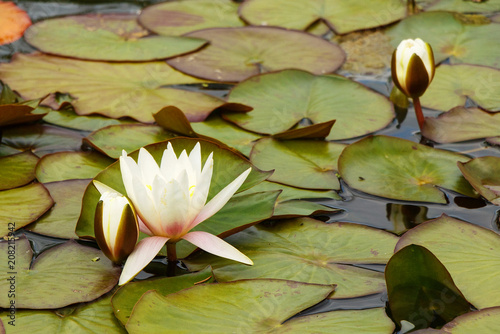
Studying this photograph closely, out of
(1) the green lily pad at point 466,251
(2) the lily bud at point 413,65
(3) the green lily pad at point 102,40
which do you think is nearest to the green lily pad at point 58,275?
(1) the green lily pad at point 466,251

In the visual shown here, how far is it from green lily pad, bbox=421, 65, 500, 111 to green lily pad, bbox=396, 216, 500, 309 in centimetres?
88

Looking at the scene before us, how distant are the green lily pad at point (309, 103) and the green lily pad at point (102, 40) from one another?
557 mm

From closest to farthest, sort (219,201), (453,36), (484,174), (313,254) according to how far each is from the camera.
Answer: (219,201) < (313,254) < (484,174) < (453,36)

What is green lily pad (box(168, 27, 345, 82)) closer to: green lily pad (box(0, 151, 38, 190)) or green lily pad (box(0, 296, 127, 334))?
green lily pad (box(0, 151, 38, 190))

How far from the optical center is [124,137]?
2.03m

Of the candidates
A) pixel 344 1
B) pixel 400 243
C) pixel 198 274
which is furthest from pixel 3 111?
pixel 344 1

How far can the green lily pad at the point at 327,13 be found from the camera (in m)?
3.01

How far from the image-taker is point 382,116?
2.21m

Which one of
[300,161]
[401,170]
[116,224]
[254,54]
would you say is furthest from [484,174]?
[254,54]

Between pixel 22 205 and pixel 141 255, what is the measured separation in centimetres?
59

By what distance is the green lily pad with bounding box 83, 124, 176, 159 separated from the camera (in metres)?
1.95

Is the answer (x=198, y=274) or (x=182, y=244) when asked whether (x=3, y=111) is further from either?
(x=198, y=274)

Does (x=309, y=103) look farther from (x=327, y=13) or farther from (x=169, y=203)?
(x=169, y=203)

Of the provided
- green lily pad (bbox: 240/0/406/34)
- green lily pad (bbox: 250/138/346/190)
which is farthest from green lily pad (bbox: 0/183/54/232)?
green lily pad (bbox: 240/0/406/34)
